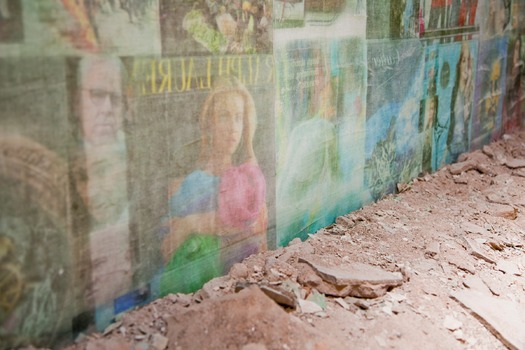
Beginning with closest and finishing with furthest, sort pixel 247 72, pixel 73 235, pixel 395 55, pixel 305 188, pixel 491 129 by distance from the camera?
pixel 73 235, pixel 247 72, pixel 305 188, pixel 395 55, pixel 491 129

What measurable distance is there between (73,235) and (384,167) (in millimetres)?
3448

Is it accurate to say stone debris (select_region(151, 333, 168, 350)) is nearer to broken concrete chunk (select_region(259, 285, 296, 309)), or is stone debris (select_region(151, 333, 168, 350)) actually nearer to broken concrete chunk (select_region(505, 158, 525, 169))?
broken concrete chunk (select_region(259, 285, 296, 309))

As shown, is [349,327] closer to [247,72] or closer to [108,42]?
[247,72]

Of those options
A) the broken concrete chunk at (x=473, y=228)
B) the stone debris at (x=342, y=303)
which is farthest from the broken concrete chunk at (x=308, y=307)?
the broken concrete chunk at (x=473, y=228)

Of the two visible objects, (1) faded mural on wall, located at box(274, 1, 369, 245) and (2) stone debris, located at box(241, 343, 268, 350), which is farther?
(1) faded mural on wall, located at box(274, 1, 369, 245)

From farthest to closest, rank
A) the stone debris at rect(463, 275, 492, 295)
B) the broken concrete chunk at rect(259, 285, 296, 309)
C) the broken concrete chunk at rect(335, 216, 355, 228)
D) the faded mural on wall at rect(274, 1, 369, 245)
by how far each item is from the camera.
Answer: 1. the broken concrete chunk at rect(335, 216, 355, 228)
2. the faded mural on wall at rect(274, 1, 369, 245)
3. the stone debris at rect(463, 275, 492, 295)
4. the broken concrete chunk at rect(259, 285, 296, 309)

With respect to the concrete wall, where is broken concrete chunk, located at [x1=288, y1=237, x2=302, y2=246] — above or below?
below

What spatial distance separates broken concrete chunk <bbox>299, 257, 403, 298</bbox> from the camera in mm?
3672

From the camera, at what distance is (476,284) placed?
4.15 metres

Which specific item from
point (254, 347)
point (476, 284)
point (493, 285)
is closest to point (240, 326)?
point (254, 347)

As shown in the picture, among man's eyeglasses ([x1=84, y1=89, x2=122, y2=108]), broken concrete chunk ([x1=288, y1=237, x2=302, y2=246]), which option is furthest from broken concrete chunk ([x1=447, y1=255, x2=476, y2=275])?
man's eyeglasses ([x1=84, y1=89, x2=122, y2=108])

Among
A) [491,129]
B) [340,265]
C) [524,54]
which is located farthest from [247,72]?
[524,54]

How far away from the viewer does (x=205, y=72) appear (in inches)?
136

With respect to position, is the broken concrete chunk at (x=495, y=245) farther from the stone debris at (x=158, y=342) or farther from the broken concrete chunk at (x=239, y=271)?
the stone debris at (x=158, y=342)
